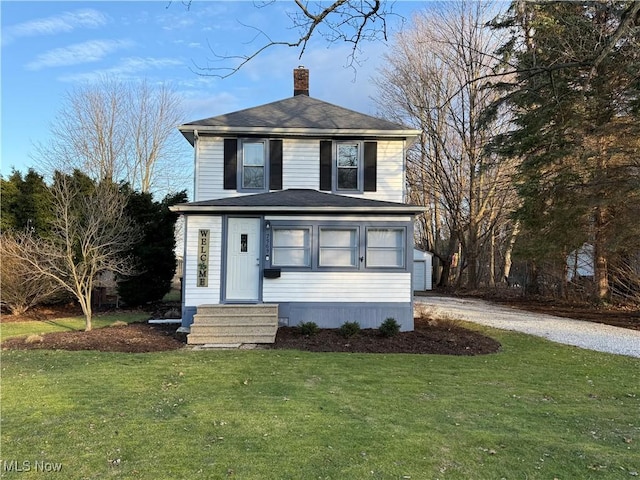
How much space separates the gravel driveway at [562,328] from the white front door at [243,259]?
689 cm

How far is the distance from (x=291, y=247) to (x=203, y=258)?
2286mm

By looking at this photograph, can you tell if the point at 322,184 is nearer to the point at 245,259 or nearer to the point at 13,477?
the point at 245,259

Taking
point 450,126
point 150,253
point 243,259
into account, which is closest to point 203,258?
point 243,259

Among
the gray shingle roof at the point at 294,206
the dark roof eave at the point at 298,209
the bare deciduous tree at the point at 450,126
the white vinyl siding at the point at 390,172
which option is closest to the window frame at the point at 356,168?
the white vinyl siding at the point at 390,172

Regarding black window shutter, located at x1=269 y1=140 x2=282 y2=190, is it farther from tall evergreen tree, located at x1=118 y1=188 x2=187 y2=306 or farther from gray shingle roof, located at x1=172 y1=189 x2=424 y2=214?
tall evergreen tree, located at x1=118 y1=188 x2=187 y2=306

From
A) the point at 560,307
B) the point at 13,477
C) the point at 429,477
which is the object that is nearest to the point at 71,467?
the point at 13,477

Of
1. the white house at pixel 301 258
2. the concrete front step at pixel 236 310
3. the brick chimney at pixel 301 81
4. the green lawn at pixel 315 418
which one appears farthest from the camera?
the brick chimney at pixel 301 81

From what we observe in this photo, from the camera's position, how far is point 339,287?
1111 cm

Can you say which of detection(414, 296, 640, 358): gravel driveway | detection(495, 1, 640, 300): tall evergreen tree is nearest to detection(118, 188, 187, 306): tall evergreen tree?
detection(414, 296, 640, 358): gravel driveway

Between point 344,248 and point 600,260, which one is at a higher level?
point 344,248

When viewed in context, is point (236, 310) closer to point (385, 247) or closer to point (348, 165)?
point (385, 247)

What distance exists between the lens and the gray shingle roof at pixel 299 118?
12.4 m

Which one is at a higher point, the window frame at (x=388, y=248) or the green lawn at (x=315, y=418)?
the window frame at (x=388, y=248)

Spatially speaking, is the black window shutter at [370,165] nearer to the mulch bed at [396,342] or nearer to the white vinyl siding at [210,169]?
the white vinyl siding at [210,169]
